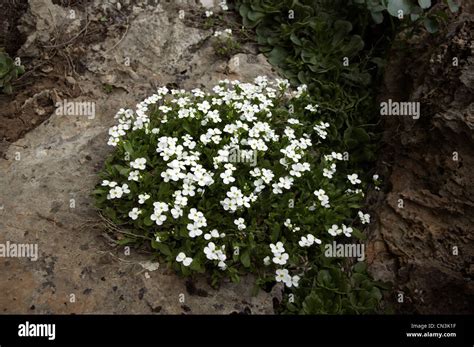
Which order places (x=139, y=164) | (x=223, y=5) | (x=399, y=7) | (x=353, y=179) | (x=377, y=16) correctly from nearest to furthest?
(x=139, y=164) → (x=353, y=179) → (x=399, y=7) → (x=377, y=16) → (x=223, y=5)

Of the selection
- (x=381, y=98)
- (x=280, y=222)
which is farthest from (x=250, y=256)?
(x=381, y=98)

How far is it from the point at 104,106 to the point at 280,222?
95.7 inches

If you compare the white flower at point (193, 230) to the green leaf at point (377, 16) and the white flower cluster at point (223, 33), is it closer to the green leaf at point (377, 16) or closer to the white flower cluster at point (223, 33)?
the white flower cluster at point (223, 33)

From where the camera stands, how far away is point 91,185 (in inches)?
175

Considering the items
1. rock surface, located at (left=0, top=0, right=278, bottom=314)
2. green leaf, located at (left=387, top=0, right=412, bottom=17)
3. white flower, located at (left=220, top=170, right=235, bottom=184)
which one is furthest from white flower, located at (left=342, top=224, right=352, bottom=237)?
green leaf, located at (left=387, top=0, right=412, bottom=17)

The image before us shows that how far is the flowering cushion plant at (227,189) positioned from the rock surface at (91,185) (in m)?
0.23

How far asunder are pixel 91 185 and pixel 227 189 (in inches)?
51.6

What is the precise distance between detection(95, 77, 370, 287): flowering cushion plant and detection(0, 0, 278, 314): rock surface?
0.23 metres

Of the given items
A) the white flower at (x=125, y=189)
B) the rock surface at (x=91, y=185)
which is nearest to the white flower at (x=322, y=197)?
the rock surface at (x=91, y=185)

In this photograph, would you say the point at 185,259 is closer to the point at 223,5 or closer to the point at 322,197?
the point at 322,197

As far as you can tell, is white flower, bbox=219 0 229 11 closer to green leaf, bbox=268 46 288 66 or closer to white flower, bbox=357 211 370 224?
green leaf, bbox=268 46 288 66

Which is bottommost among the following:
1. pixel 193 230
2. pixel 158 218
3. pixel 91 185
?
pixel 193 230

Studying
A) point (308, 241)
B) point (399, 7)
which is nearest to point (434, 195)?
point (308, 241)

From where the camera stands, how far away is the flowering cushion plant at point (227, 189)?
12.9 feet
